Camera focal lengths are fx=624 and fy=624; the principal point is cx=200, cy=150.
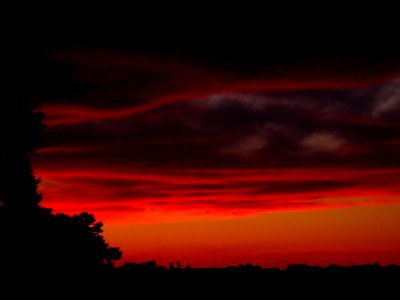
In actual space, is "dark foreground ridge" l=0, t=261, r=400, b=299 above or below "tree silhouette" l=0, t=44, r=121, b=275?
below

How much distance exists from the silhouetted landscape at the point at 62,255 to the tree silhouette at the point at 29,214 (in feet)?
0.07

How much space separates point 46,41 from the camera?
52.0ft

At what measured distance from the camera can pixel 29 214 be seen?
15.0 metres

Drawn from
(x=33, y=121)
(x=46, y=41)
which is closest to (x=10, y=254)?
(x=33, y=121)

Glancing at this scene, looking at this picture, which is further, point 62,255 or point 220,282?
point 62,255

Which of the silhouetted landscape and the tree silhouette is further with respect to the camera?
the tree silhouette

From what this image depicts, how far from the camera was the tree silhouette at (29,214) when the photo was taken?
14.5 m

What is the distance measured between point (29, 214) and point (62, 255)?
4.36 ft

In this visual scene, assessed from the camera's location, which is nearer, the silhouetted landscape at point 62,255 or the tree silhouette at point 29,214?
the silhouetted landscape at point 62,255

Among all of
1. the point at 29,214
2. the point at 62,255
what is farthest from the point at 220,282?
the point at 29,214

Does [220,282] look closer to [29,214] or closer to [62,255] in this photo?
[62,255]

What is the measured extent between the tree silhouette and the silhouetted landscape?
0.07ft

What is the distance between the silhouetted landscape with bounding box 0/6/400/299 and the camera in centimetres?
1277

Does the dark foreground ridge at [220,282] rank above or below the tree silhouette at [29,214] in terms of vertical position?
below
